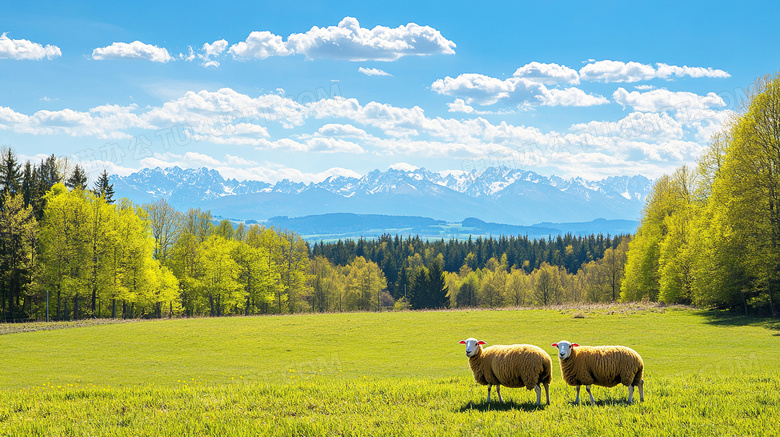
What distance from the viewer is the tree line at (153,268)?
53.7 metres

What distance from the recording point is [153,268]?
63469 mm

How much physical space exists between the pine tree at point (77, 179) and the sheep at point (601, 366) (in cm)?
7208

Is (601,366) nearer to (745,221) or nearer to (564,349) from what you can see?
(564,349)

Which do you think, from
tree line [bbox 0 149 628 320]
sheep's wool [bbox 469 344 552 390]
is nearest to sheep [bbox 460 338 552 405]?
sheep's wool [bbox 469 344 552 390]

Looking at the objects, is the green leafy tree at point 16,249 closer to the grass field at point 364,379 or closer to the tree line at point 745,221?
the grass field at point 364,379

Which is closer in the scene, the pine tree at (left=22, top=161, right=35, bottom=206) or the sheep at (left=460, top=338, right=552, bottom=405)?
the sheep at (left=460, top=338, right=552, bottom=405)

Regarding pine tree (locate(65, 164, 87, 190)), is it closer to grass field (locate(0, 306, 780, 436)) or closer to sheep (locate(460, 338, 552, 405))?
grass field (locate(0, 306, 780, 436))

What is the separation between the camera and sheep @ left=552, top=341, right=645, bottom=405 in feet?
33.9

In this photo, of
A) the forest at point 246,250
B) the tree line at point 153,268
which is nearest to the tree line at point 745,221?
the forest at point 246,250

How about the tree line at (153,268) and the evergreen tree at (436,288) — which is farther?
the evergreen tree at (436,288)

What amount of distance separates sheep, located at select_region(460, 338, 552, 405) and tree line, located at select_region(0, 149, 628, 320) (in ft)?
180

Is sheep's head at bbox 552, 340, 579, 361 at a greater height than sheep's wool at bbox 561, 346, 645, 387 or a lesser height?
greater

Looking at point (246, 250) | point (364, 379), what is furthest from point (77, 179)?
point (364, 379)

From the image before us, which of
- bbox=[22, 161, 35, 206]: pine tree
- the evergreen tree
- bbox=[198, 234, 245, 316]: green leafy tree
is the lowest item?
the evergreen tree
